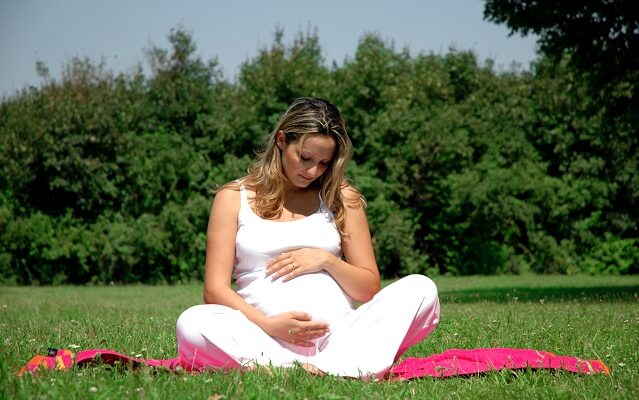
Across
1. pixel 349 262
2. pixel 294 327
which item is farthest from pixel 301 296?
pixel 349 262

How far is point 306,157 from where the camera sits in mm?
5395

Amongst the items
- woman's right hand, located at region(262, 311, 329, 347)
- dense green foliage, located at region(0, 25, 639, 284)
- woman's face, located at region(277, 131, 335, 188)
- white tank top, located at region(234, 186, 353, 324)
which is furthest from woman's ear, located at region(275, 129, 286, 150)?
dense green foliage, located at region(0, 25, 639, 284)

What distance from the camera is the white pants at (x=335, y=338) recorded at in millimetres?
4945

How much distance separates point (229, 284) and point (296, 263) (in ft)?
1.42

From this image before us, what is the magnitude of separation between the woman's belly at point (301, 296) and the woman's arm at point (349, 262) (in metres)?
0.05

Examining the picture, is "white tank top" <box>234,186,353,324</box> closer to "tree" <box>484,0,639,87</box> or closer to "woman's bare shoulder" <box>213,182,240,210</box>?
"woman's bare shoulder" <box>213,182,240,210</box>

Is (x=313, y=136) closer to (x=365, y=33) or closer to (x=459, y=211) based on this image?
(x=459, y=211)

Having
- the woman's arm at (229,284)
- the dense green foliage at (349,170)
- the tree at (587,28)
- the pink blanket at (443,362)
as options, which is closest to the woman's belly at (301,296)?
the woman's arm at (229,284)

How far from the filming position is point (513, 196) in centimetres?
2830

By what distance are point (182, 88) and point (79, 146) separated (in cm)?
419

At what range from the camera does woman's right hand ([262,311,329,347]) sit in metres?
5.03

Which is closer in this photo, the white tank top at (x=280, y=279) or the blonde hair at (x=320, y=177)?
the white tank top at (x=280, y=279)

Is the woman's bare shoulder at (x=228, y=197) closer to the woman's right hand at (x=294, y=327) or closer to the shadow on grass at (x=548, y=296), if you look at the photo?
the woman's right hand at (x=294, y=327)

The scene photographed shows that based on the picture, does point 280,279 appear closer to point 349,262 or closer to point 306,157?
point 349,262
